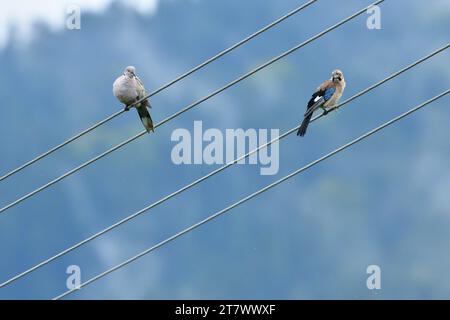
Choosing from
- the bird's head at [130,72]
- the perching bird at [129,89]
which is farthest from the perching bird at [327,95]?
the bird's head at [130,72]

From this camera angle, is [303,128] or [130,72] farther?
[130,72]

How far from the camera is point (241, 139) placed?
15.2 metres

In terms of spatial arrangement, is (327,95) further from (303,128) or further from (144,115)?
(144,115)

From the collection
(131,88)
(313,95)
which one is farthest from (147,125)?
(313,95)

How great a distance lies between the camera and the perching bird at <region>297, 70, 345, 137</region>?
1712cm

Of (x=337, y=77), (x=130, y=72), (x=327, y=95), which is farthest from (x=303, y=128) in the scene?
(x=130, y=72)

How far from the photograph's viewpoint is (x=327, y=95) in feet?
57.4

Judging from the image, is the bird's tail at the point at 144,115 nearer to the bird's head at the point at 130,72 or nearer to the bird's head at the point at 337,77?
the bird's head at the point at 130,72

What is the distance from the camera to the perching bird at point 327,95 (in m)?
17.1
